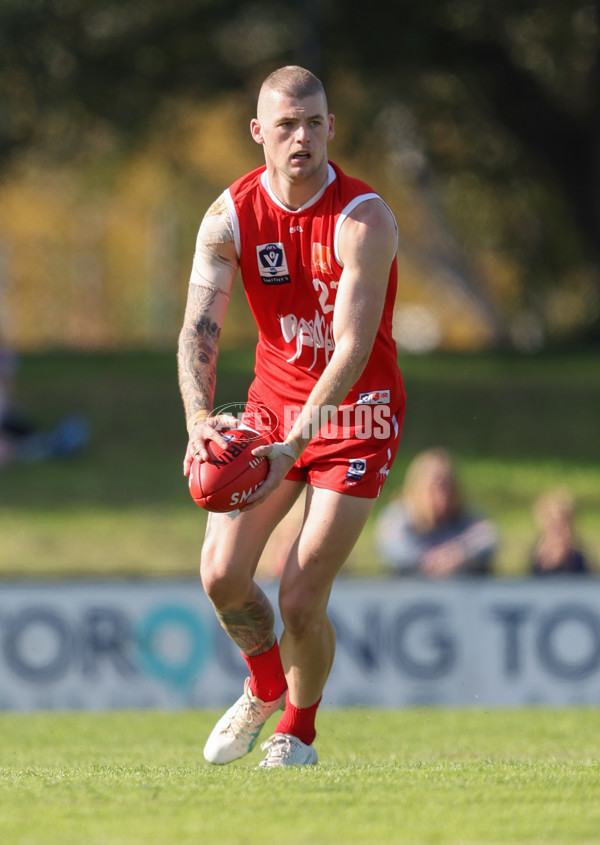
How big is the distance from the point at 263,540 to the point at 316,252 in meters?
1.20

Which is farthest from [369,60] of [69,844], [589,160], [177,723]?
[69,844]

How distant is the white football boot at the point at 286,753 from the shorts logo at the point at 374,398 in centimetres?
145

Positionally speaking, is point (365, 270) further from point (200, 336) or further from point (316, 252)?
point (200, 336)

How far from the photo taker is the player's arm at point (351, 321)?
5055 mm

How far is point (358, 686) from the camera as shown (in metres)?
9.84

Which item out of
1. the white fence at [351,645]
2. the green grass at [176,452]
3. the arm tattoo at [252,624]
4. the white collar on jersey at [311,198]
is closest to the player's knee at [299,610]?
the arm tattoo at [252,624]

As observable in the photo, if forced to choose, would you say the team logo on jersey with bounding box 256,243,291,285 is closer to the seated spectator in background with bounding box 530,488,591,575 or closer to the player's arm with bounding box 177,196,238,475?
the player's arm with bounding box 177,196,238,475

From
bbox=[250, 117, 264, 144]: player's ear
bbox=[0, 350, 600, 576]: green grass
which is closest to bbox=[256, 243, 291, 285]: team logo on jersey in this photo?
bbox=[250, 117, 264, 144]: player's ear

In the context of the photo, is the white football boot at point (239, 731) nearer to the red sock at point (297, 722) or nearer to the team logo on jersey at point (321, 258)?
the red sock at point (297, 722)

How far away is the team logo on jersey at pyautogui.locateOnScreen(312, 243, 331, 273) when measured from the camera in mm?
5227

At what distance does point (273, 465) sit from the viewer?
501 centimetres

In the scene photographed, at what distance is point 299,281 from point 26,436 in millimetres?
11405

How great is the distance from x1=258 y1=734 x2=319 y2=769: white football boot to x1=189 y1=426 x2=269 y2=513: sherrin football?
1122mm

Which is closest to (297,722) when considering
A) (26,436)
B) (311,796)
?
(311,796)
